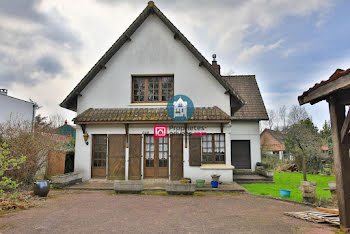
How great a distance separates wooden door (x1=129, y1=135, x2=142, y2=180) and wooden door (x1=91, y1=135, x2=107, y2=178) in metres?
1.25

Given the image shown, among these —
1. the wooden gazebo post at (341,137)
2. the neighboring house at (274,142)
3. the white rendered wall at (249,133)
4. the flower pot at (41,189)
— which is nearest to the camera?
the wooden gazebo post at (341,137)

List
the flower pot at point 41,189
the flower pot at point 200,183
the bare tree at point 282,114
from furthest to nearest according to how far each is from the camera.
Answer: the bare tree at point 282,114 → the flower pot at point 200,183 → the flower pot at point 41,189

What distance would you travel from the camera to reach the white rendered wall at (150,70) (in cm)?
1090

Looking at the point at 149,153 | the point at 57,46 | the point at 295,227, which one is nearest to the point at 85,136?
the point at 149,153

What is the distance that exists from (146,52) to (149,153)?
16.1 feet

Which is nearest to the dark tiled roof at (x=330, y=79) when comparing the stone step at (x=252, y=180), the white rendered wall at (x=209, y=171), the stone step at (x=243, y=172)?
the white rendered wall at (x=209, y=171)

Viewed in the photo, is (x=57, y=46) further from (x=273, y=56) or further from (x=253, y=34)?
(x=273, y=56)

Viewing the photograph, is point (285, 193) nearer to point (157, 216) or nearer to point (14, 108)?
point (157, 216)

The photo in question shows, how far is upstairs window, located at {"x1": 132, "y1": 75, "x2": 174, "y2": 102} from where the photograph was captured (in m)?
11.2

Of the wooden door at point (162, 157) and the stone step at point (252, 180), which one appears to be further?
the stone step at point (252, 180)

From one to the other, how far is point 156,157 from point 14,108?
12.1 meters

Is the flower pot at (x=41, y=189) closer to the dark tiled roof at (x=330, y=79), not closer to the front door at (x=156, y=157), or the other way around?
the front door at (x=156, y=157)

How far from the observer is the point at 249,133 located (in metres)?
13.6

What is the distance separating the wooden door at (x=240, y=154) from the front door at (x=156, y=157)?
192 inches
